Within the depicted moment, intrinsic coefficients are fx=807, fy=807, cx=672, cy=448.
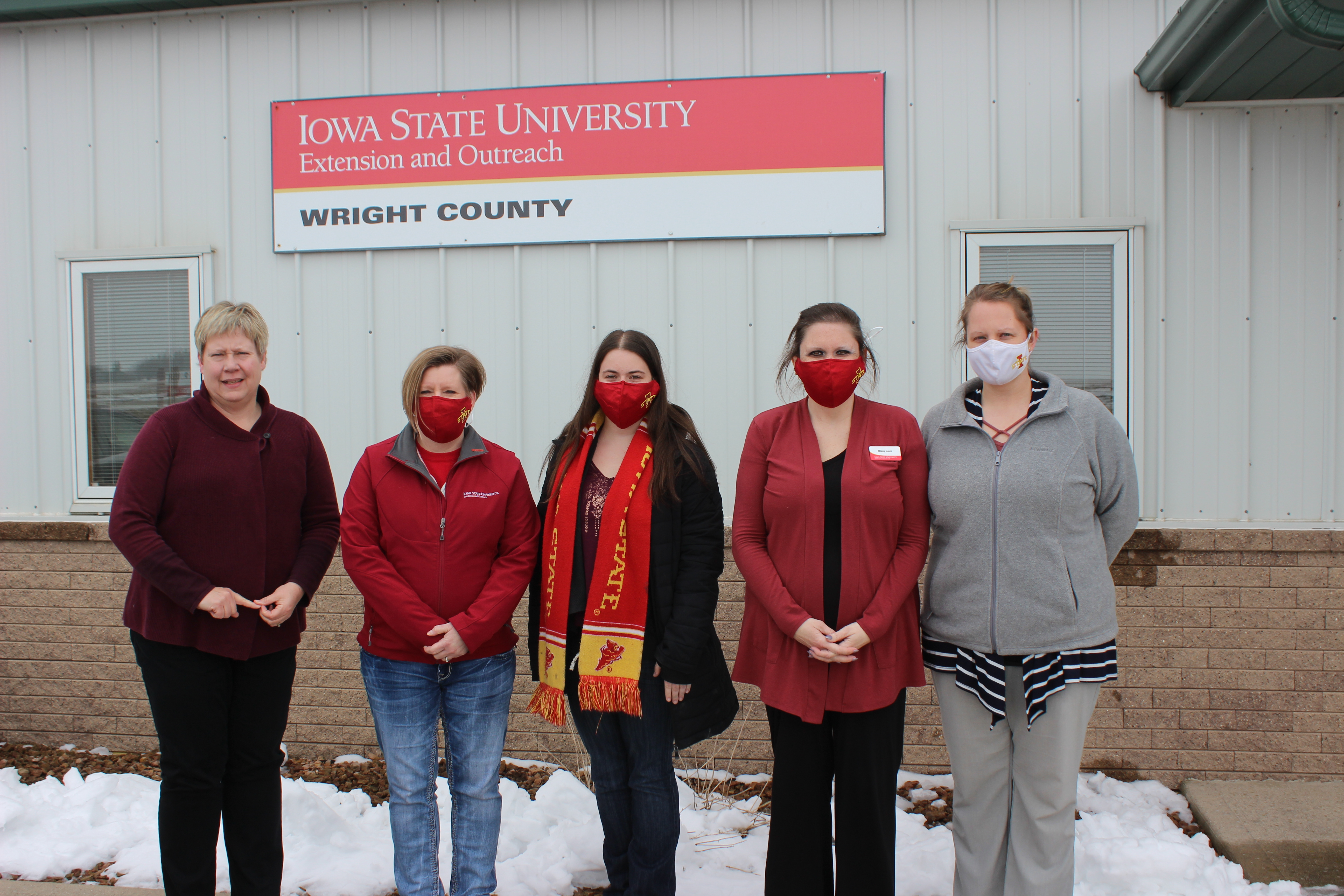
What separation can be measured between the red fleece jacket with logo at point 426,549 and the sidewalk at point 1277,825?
10.9ft

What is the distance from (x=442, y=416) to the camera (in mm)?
2648

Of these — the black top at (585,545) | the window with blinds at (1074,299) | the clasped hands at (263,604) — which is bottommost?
the clasped hands at (263,604)

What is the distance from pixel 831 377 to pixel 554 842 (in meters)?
2.43

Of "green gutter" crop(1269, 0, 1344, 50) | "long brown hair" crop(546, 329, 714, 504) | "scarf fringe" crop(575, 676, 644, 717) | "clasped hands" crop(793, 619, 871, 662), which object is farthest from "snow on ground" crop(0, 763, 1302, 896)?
"green gutter" crop(1269, 0, 1344, 50)

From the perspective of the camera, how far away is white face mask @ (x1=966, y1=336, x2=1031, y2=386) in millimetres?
2480

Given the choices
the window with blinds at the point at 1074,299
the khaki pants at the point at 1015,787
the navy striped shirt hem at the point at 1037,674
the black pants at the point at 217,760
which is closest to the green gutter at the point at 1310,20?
the window with blinds at the point at 1074,299

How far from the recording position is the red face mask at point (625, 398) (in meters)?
2.67

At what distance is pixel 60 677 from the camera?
15.5 ft

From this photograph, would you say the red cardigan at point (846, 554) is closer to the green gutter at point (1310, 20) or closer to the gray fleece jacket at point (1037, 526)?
the gray fleece jacket at point (1037, 526)

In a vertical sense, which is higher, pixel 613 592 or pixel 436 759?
pixel 613 592

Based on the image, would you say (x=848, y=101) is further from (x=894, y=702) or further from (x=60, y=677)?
(x=60, y=677)

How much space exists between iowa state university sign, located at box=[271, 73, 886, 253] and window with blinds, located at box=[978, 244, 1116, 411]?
30.3 inches

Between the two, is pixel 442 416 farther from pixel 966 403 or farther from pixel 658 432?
pixel 966 403

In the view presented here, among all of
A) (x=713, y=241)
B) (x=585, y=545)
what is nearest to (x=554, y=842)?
(x=585, y=545)
